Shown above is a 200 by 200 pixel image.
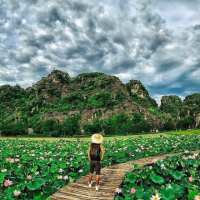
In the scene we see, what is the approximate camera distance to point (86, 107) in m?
81.0

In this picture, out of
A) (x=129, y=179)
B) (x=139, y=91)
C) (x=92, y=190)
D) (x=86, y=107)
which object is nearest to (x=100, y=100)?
(x=86, y=107)

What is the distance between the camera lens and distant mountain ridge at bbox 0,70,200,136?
6929 centimetres

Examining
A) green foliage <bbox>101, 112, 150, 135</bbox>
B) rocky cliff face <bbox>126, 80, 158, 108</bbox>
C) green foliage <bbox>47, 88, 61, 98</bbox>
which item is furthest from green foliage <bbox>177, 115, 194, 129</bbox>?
green foliage <bbox>47, 88, 61, 98</bbox>

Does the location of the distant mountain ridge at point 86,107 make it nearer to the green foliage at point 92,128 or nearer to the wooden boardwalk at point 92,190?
the green foliage at point 92,128

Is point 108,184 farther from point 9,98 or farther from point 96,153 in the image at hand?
point 9,98

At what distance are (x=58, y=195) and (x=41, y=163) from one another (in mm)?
2617

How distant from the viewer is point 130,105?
78438 mm

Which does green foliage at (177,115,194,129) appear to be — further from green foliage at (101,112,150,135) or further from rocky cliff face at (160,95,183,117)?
rocky cliff face at (160,95,183,117)

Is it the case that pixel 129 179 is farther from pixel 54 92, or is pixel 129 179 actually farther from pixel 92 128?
pixel 54 92

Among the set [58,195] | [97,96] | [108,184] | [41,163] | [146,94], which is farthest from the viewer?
[146,94]

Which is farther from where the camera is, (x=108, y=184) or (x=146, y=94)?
(x=146, y=94)

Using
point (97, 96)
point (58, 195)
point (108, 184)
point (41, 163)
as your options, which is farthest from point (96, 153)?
point (97, 96)

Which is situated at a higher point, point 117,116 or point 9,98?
point 9,98

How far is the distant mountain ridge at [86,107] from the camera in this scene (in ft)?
227
